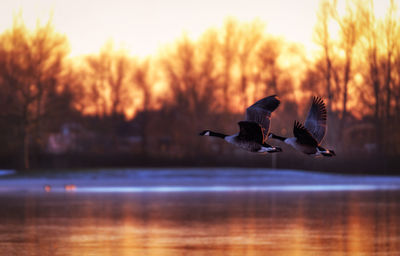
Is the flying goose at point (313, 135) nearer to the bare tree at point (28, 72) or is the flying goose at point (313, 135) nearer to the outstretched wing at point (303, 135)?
the outstretched wing at point (303, 135)

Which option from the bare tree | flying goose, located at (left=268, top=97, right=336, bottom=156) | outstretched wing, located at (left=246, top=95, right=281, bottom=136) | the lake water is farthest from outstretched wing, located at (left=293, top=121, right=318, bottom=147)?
the bare tree

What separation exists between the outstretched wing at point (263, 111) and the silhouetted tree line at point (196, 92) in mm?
58136

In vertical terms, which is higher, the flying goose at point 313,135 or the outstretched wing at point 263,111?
the outstretched wing at point 263,111

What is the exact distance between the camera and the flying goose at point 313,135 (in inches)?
296

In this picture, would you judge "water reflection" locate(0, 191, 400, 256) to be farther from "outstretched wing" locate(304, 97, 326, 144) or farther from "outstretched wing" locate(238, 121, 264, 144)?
"outstretched wing" locate(238, 121, 264, 144)

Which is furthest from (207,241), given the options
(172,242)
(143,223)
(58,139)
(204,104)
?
(58,139)

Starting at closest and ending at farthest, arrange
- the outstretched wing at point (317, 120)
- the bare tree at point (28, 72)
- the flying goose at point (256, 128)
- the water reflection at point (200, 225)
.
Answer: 1. the flying goose at point (256, 128)
2. the outstretched wing at point (317, 120)
3. the water reflection at point (200, 225)
4. the bare tree at point (28, 72)

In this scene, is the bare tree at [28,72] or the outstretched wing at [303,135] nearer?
the outstretched wing at [303,135]

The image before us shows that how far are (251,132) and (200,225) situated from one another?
49.6ft

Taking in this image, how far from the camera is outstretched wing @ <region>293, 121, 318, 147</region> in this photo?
7.54m

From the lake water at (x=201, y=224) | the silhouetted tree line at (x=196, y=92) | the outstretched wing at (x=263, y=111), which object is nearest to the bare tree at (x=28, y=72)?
the silhouetted tree line at (x=196, y=92)

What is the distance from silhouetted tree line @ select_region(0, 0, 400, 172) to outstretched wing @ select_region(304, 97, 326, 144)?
58.1m

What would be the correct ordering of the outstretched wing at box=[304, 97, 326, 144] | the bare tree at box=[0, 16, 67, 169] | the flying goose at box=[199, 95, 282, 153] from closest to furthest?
the flying goose at box=[199, 95, 282, 153], the outstretched wing at box=[304, 97, 326, 144], the bare tree at box=[0, 16, 67, 169]

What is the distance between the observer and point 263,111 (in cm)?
768
